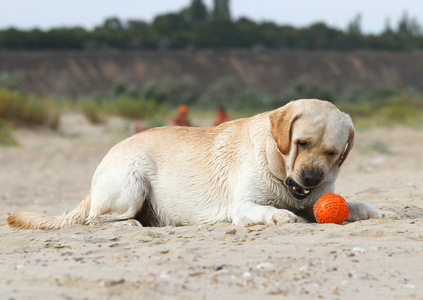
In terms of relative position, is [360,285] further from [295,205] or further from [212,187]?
[212,187]

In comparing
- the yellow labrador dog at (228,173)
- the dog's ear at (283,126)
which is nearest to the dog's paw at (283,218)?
the yellow labrador dog at (228,173)

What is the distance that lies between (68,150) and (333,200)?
13.0m

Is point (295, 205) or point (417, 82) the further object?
point (417, 82)

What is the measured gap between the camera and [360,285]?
144 inches

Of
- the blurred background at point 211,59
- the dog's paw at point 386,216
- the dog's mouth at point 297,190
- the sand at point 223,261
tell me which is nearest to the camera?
the sand at point 223,261

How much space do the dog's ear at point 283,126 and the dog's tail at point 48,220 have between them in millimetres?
2140

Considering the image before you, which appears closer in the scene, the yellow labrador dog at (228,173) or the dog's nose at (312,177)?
the dog's nose at (312,177)

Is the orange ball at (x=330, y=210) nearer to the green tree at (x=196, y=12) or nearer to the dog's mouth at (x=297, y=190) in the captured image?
the dog's mouth at (x=297, y=190)

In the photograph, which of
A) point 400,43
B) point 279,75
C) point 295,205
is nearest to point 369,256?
point 295,205

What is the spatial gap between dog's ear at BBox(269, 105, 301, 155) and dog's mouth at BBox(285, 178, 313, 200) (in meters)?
0.27

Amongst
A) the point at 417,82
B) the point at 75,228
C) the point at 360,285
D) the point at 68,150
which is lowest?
the point at 417,82

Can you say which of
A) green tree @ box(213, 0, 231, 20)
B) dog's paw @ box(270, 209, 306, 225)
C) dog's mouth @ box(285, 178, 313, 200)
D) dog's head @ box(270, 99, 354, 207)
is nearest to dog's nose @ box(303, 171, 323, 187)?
dog's head @ box(270, 99, 354, 207)

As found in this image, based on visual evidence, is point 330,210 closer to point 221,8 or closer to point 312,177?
point 312,177

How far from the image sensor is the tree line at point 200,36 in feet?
164
